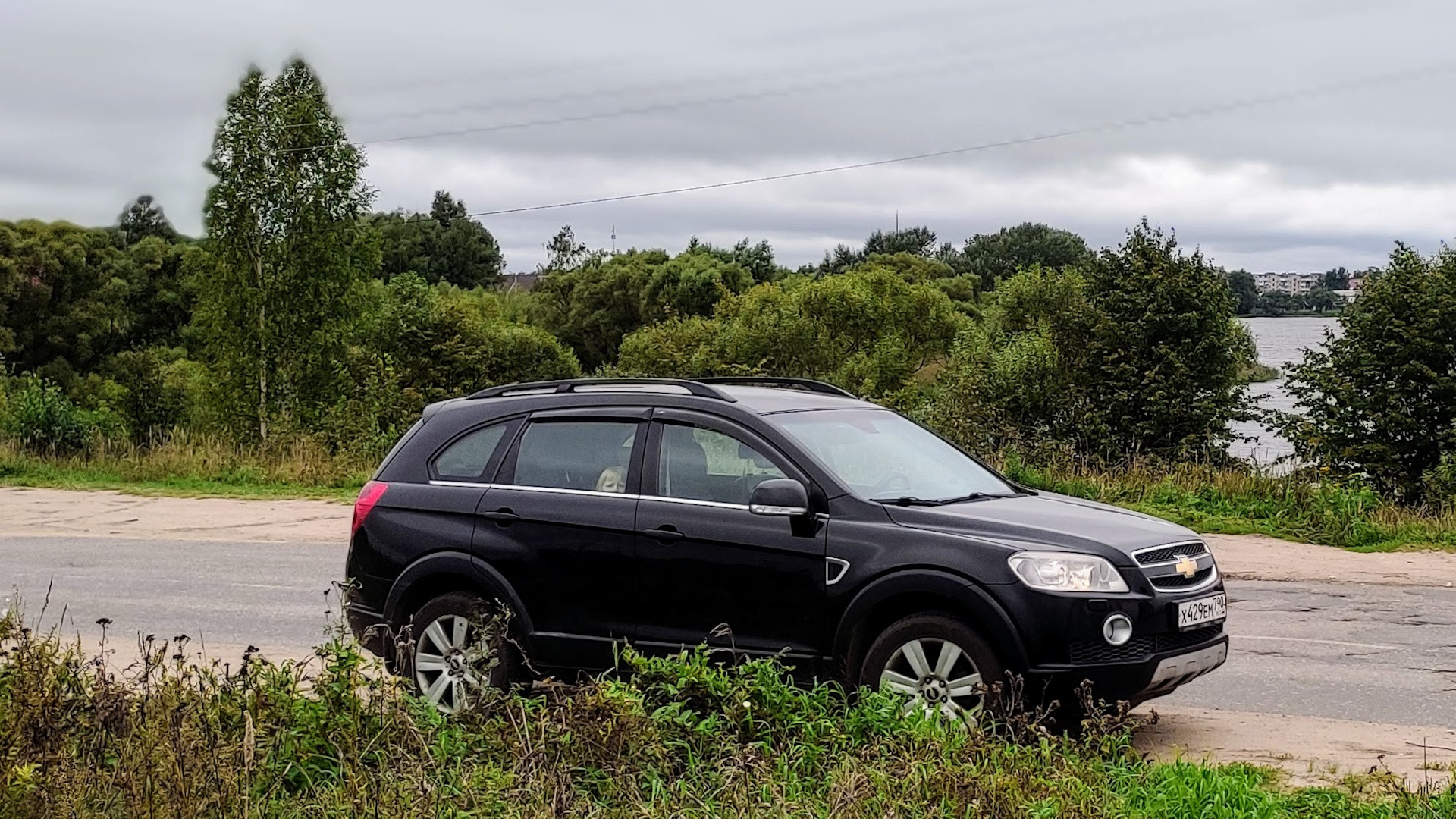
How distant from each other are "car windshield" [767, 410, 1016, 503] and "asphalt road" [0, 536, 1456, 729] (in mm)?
1755

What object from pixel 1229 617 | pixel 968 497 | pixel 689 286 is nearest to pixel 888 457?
pixel 968 497

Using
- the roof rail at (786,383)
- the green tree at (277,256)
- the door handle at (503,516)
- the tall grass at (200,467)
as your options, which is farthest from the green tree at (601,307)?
the door handle at (503,516)

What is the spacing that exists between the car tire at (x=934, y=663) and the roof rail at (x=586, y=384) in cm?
175

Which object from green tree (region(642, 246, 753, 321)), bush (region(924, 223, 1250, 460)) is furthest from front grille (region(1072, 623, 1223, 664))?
green tree (region(642, 246, 753, 321))

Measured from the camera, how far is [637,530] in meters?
7.30

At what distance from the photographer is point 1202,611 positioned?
6.90m

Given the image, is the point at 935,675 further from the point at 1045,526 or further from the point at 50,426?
the point at 50,426

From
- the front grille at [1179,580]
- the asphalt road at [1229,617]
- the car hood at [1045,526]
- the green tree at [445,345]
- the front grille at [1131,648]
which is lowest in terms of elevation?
the asphalt road at [1229,617]

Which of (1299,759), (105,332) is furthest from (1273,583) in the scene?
(105,332)

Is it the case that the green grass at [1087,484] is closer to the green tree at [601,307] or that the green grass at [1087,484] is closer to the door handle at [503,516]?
the door handle at [503,516]

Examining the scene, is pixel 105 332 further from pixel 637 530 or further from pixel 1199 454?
pixel 637 530

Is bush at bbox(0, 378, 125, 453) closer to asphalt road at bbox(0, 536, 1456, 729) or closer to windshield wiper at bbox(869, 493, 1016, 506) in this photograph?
asphalt road at bbox(0, 536, 1456, 729)

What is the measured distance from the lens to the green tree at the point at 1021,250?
99.1 meters

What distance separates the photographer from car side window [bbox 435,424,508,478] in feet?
26.5
